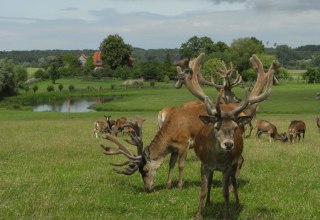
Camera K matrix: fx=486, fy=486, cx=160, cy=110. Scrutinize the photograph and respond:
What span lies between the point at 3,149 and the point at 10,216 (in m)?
12.2

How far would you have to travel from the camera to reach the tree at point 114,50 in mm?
149500

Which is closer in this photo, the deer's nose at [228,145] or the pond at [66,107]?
the deer's nose at [228,145]

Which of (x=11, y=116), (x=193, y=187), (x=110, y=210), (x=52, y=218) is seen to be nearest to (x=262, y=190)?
(x=193, y=187)

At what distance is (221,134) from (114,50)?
473ft

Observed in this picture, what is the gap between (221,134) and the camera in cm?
868

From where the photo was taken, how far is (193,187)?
42.7 feet

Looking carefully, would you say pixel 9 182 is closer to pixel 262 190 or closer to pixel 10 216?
pixel 10 216

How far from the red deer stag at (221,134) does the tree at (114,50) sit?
460 feet

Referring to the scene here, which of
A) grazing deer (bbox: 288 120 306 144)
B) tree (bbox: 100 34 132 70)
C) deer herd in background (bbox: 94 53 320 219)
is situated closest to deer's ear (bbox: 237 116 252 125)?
deer herd in background (bbox: 94 53 320 219)

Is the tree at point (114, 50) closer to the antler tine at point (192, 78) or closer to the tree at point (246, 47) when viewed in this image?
the tree at point (246, 47)

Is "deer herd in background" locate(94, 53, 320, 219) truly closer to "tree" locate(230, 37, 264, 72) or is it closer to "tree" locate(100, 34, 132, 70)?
"tree" locate(230, 37, 264, 72)

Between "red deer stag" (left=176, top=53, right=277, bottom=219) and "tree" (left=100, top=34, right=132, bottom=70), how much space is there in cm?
14006

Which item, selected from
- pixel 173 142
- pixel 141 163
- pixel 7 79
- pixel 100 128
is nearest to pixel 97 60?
pixel 7 79

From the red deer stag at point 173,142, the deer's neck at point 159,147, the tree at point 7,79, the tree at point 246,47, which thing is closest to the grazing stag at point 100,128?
the red deer stag at point 173,142
